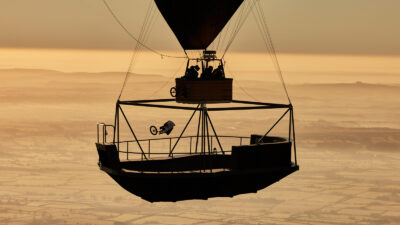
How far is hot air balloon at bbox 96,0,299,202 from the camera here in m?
39.2

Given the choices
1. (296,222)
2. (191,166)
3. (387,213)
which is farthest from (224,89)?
(387,213)

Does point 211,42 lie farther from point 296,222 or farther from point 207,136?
point 296,222

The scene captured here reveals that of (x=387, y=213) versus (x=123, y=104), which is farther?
(x=387, y=213)

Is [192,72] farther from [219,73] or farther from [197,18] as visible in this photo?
[197,18]

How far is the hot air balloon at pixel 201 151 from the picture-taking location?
39.2 m

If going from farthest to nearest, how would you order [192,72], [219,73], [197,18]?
[197,18] → [219,73] → [192,72]

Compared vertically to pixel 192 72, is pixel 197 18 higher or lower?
higher

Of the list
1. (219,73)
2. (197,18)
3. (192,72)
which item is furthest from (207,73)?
(197,18)

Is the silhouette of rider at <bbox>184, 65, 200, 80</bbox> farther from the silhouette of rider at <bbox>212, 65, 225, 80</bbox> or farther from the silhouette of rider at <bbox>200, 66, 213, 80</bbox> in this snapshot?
the silhouette of rider at <bbox>212, 65, 225, 80</bbox>

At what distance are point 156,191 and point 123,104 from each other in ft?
13.8

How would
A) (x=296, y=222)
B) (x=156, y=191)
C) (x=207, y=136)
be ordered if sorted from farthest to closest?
1. (x=296, y=222)
2. (x=207, y=136)
3. (x=156, y=191)

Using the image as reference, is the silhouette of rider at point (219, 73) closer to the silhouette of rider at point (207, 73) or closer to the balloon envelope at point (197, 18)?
the silhouette of rider at point (207, 73)

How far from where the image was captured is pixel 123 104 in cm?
4116

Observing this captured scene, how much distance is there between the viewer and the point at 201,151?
143ft
